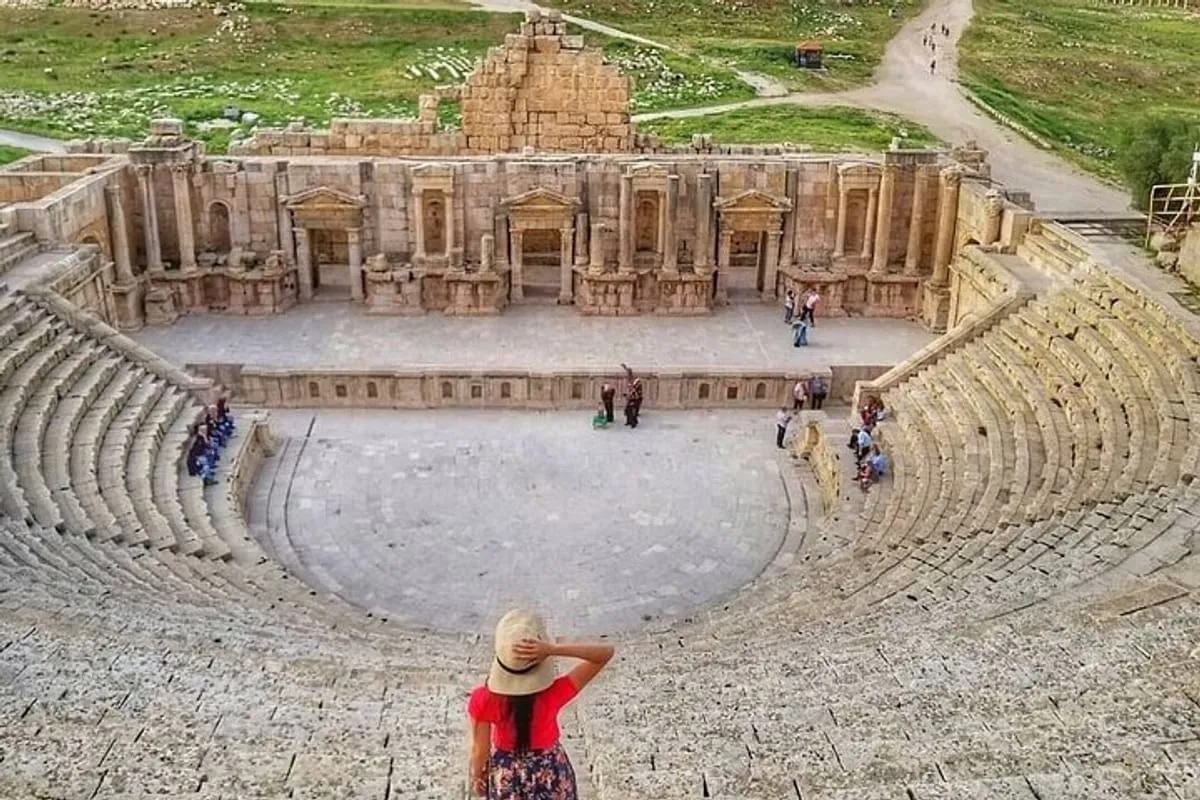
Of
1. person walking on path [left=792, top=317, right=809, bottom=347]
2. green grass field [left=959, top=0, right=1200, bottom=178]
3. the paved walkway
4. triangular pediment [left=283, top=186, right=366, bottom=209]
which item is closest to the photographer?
the paved walkway

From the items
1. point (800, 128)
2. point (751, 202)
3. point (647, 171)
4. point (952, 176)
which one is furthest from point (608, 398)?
point (800, 128)

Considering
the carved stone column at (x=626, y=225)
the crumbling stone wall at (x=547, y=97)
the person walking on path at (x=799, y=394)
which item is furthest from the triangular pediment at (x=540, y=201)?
the person walking on path at (x=799, y=394)

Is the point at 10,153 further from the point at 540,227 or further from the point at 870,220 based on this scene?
the point at 870,220

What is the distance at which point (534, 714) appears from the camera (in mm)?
5387

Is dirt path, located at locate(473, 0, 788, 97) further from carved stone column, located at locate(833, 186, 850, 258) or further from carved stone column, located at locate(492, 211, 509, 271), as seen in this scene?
carved stone column, located at locate(492, 211, 509, 271)

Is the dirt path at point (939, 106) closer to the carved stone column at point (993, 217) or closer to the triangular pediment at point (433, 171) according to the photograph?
the carved stone column at point (993, 217)

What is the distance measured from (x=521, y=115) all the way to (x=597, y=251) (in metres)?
5.88

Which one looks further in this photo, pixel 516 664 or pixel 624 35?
pixel 624 35

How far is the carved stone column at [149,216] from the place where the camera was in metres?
23.9

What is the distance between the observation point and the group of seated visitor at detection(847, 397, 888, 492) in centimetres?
1680

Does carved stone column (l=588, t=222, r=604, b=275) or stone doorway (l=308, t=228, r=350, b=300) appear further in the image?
stone doorway (l=308, t=228, r=350, b=300)

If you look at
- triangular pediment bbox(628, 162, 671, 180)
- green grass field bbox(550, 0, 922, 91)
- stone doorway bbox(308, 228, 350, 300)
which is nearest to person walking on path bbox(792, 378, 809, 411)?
triangular pediment bbox(628, 162, 671, 180)

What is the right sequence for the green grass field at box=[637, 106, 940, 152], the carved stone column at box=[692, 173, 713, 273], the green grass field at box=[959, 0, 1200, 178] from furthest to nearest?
the green grass field at box=[959, 0, 1200, 178] → the green grass field at box=[637, 106, 940, 152] → the carved stone column at box=[692, 173, 713, 273]

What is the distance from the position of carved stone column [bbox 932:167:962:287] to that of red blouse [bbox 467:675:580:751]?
2072cm
